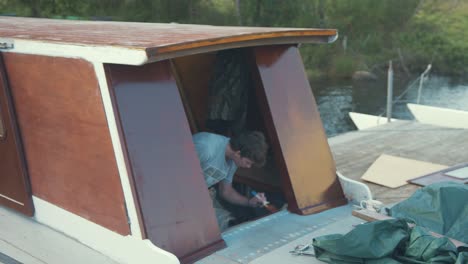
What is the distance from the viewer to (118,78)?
124 inches

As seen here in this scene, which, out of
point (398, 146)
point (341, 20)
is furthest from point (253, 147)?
point (341, 20)

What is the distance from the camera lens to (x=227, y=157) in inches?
159

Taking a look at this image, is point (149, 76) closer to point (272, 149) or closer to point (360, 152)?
point (272, 149)

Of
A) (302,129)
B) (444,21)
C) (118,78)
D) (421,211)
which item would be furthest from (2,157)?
(444,21)

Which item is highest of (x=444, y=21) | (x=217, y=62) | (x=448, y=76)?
(x=217, y=62)

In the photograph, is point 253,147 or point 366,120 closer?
point 253,147

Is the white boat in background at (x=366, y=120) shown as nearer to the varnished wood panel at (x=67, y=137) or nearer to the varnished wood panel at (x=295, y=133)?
the varnished wood panel at (x=295, y=133)

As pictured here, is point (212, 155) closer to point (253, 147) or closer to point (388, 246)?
point (253, 147)

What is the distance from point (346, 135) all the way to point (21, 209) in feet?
17.0

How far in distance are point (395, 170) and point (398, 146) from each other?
1284mm

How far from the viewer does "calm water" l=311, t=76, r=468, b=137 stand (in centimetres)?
1644

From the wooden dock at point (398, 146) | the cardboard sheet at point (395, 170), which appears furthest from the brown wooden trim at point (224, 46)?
the cardboard sheet at point (395, 170)

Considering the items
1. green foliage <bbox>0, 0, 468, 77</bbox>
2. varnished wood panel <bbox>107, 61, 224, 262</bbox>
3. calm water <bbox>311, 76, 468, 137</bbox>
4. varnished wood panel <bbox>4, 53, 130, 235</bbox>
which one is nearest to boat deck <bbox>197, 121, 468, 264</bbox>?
varnished wood panel <bbox>107, 61, 224, 262</bbox>

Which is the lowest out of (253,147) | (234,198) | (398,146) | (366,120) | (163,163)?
(366,120)
